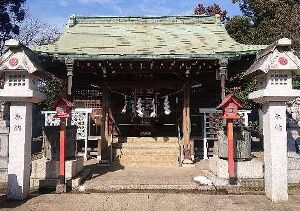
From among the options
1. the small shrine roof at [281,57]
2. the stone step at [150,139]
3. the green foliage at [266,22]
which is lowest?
the stone step at [150,139]

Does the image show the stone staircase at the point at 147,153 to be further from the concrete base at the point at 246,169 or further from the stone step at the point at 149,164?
the concrete base at the point at 246,169

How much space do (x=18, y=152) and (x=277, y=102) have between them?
23.0 feet

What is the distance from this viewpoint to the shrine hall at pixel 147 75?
463 inches

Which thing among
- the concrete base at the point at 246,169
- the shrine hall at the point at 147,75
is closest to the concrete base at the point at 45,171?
the shrine hall at the point at 147,75

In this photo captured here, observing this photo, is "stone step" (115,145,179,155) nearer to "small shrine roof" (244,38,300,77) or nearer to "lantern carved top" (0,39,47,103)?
"lantern carved top" (0,39,47,103)

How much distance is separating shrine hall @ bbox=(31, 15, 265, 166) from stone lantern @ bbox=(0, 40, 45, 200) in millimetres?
2473

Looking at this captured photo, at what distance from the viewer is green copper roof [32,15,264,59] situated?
11.6 meters

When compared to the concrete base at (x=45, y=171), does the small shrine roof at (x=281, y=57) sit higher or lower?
higher

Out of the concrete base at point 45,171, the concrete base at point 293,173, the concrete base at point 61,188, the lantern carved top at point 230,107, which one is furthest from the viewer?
the concrete base at point 293,173

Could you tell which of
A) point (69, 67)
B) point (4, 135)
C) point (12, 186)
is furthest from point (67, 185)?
point (69, 67)

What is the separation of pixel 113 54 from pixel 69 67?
159 cm

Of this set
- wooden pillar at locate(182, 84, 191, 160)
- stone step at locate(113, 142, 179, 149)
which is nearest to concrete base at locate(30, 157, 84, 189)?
stone step at locate(113, 142, 179, 149)

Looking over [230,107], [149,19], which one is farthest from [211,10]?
[230,107]

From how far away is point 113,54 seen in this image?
11.6m
